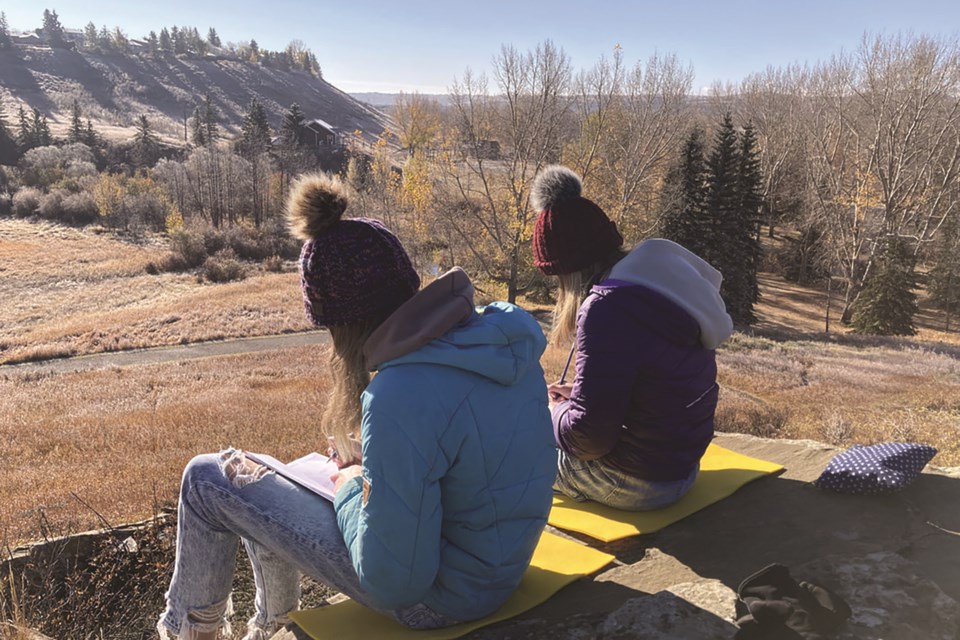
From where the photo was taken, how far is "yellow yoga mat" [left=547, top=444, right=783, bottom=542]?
10.3 ft

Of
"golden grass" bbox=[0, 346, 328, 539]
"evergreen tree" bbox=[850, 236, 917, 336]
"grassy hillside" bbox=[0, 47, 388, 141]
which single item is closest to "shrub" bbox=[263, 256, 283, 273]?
"golden grass" bbox=[0, 346, 328, 539]

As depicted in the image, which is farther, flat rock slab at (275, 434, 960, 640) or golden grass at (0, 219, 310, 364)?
golden grass at (0, 219, 310, 364)

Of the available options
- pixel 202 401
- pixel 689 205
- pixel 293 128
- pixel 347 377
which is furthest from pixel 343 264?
pixel 293 128

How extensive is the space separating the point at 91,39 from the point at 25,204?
122 metres

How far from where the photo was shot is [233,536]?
2361mm

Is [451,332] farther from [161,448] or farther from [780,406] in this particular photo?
[780,406]

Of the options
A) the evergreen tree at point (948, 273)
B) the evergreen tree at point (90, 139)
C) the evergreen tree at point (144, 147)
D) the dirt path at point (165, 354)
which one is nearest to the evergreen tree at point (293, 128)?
the evergreen tree at point (144, 147)

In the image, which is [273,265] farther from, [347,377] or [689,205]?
[347,377]

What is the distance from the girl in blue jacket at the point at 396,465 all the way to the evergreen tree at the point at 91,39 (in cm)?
17663

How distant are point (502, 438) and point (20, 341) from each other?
97.6 ft

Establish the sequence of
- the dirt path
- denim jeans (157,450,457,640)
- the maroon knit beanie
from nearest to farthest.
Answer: denim jeans (157,450,457,640) < the maroon knit beanie < the dirt path

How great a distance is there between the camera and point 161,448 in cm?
805

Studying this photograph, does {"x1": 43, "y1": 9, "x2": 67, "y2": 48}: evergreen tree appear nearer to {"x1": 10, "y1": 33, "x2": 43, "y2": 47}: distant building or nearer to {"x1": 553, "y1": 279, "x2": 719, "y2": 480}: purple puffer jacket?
{"x1": 10, "y1": 33, "x2": 43, "y2": 47}: distant building

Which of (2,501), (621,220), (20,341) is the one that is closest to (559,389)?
(2,501)
